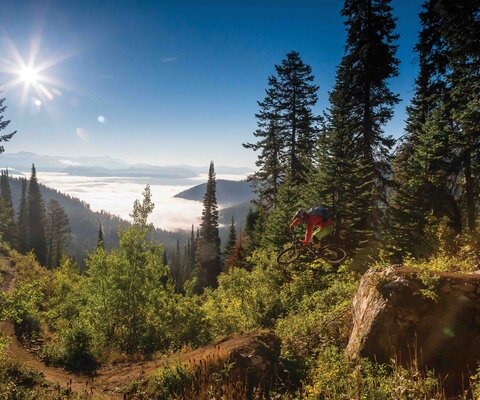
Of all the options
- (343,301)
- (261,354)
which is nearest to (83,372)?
(261,354)

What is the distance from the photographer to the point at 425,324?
756 cm

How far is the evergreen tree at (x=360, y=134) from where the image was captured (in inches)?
790

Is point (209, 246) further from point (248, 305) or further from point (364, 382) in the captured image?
point (364, 382)

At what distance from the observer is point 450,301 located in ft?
24.9

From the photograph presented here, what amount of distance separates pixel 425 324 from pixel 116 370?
9331 millimetres

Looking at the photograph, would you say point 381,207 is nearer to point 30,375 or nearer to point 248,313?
point 248,313

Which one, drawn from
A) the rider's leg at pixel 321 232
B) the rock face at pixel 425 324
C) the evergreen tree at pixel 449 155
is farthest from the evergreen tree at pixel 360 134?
the rock face at pixel 425 324

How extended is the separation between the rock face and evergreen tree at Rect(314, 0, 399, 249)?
11.9 meters

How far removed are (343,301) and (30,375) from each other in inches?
366

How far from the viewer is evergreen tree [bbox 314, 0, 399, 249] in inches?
790

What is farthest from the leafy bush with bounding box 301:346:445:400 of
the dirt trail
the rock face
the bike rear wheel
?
the bike rear wheel

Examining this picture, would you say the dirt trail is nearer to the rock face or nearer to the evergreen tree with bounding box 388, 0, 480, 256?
the rock face

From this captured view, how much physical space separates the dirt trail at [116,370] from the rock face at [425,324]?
8.98 feet

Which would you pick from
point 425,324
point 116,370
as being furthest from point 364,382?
point 116,370
